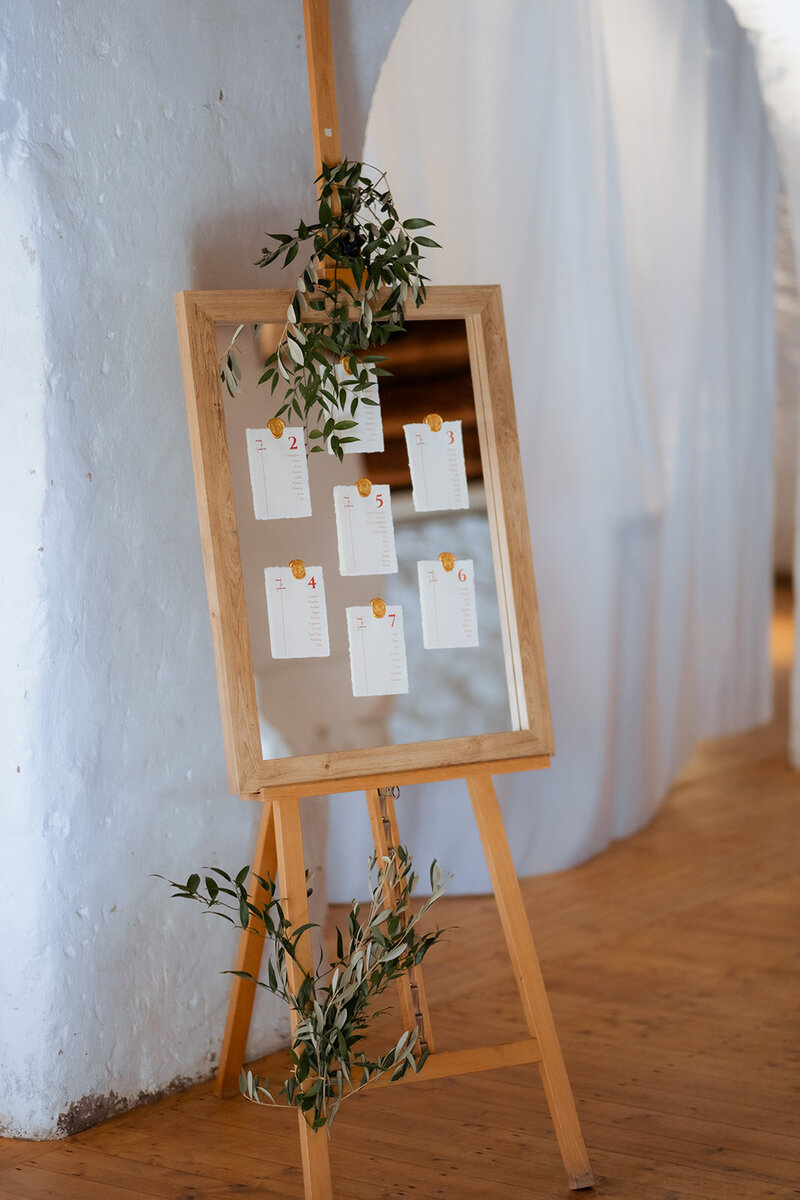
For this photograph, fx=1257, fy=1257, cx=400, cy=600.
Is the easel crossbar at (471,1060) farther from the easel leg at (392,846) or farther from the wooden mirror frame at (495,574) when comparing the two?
the wooden mirror frame at (495,574)

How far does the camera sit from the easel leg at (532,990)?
78.5 inches

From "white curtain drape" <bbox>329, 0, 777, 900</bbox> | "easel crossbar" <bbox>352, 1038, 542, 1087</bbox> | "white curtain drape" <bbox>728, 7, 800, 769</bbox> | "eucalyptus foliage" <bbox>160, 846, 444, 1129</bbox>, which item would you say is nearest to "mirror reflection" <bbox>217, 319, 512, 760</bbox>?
"eucalyptus foliage" <bbox>160, 846, 444, 1129</bbox>

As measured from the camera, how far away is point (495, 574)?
2.13 metres

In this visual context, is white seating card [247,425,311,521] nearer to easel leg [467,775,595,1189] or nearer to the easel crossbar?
easel leg [467,775,595,1189]

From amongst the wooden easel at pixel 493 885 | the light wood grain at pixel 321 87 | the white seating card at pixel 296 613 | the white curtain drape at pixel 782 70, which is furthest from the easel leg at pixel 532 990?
the white curtain drape at pixel 782 70

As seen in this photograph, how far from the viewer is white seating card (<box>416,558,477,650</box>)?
2.09 m

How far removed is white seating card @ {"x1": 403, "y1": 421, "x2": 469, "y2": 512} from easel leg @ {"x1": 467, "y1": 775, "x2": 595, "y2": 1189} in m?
0.46

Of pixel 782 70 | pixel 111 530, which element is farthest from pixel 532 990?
pixel 782 70

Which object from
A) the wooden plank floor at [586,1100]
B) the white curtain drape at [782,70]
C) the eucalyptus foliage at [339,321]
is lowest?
the wooden plank floor at [586,1100]

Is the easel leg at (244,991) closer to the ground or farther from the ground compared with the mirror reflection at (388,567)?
closer to the ground

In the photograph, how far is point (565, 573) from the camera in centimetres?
380

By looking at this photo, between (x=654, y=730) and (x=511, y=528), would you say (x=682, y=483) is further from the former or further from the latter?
(x=511, y=528)

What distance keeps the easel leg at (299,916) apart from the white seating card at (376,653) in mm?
226

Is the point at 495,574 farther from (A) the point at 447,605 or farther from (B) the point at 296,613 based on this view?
(B) the point at 296,613
